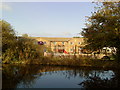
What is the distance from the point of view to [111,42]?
15.9 m

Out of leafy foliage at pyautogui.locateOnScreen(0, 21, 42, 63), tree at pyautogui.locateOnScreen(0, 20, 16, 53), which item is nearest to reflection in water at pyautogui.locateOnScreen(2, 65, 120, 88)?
leafy foliage at pyautogui.locateOnScreen(0, 21, 42, 63)

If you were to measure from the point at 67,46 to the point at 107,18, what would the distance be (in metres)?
40.0

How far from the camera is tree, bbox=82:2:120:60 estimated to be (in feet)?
49.9

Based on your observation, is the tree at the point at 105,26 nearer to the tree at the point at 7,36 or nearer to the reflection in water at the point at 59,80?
the reflection in water at the point at 59,80

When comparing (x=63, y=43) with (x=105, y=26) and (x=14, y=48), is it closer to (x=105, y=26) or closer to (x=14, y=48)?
(x=14, y=48)

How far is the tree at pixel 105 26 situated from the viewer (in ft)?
49.9

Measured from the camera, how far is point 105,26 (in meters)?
16.0

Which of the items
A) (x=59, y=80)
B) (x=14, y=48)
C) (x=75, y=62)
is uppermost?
(x=14, y=48)

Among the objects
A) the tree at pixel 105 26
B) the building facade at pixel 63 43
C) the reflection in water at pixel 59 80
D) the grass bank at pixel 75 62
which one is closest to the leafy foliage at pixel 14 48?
the grass bank at pixel 75 62

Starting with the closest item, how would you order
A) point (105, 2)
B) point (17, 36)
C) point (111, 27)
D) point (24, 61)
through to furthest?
point (111, 27) < point (105, 2) < point (24, 61) < point (17, 36)

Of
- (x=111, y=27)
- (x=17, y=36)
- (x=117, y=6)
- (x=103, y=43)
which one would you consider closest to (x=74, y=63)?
(x=103, y=43)

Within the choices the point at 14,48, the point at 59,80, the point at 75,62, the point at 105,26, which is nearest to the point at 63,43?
the point at 14,48

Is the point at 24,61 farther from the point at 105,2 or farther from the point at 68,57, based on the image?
the point at 105,2

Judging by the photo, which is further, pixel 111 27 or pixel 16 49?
pixel 16 49
